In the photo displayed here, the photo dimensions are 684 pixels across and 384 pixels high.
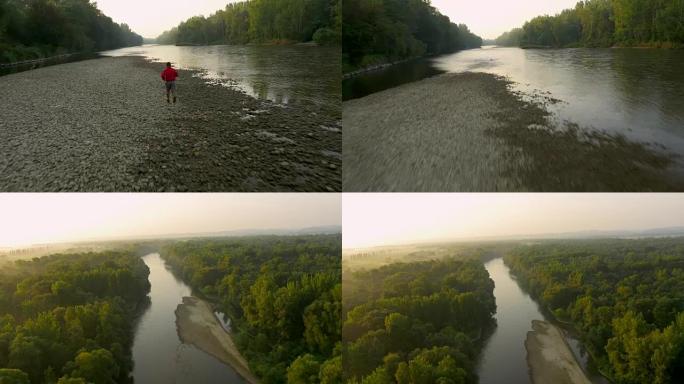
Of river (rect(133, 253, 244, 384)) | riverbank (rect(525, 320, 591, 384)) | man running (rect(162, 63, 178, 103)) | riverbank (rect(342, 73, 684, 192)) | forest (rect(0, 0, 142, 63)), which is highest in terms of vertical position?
forest (rect(0, 0, 142, 63))

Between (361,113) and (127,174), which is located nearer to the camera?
(127,174)

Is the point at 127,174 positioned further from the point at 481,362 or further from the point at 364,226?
the point at 481,362

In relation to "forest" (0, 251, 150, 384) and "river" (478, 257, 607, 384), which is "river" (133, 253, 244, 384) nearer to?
"forest" (0, 251, 150, 384)

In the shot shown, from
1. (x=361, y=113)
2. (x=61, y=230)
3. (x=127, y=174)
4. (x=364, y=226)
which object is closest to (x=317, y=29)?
(x=361, y=113)

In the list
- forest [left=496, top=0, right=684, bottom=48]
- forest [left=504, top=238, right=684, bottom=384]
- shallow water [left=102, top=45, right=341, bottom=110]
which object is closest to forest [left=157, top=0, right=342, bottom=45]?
shallow water [left=102, top=45, right=341, bottom=110]

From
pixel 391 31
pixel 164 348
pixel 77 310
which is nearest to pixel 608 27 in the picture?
pixel 391 31

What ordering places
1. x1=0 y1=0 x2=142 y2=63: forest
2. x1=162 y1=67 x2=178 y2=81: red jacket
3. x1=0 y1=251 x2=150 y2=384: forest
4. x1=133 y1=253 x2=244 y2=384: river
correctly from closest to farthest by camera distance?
x1=0 y1=251 x2=150 y2=384: forest
x1=133 y1=253 x2=244 y2=384: river
x1=0 y1=0 x2=142 y2=63: forest
x1=162 y1=67 x2=178 y2=81: red jacket

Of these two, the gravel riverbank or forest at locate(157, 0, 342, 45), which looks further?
forest at locate(157, 0, 342, 45)
